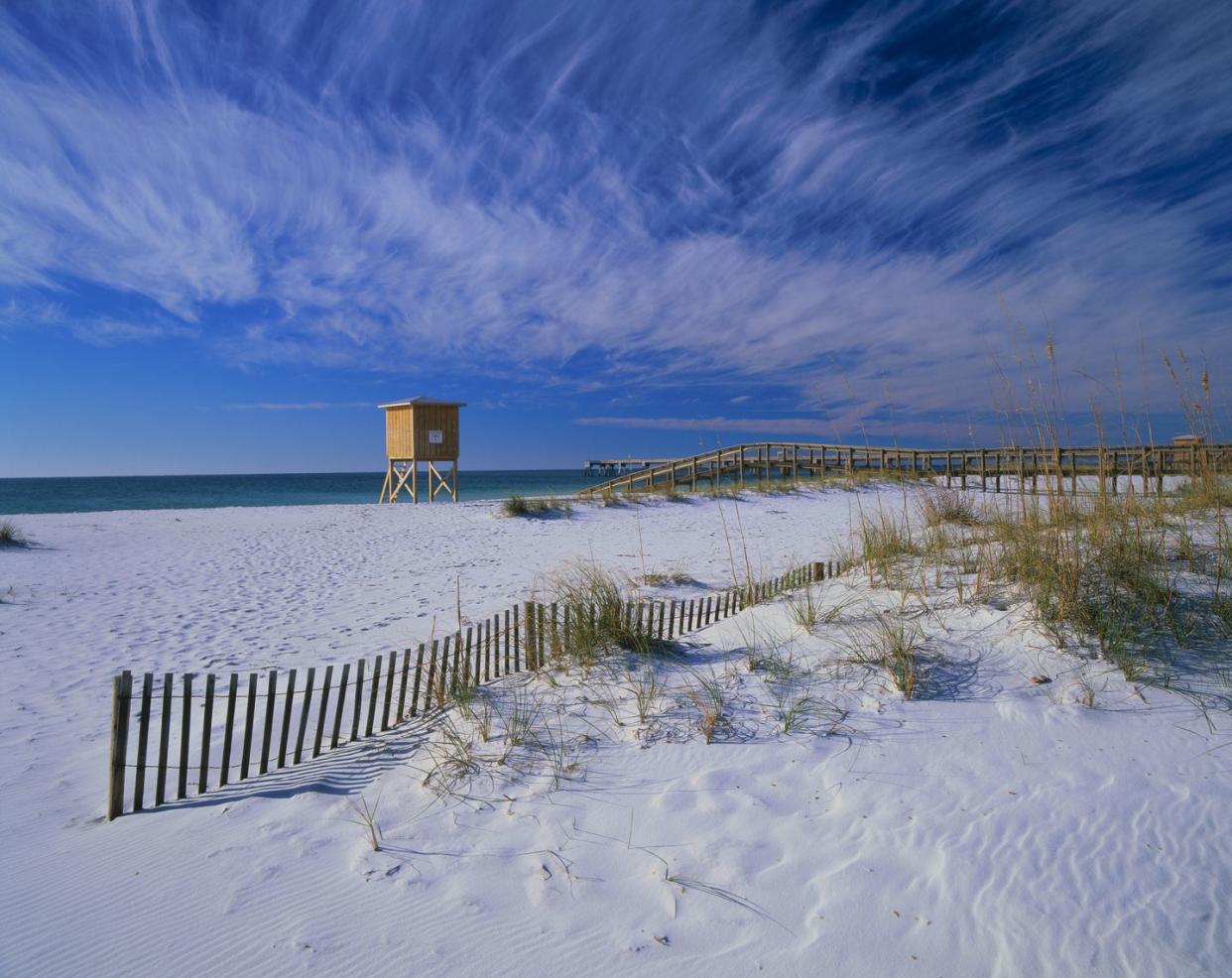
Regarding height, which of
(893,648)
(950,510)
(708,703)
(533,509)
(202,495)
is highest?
(202,495)

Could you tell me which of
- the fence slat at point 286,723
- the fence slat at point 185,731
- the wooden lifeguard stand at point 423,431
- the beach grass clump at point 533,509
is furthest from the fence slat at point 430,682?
the wooden lifeguard stand at point 423,431

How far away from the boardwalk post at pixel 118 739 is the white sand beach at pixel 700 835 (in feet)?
0.53

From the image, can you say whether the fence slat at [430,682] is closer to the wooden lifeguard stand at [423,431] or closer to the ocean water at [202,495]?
the ocean water at [202,495]

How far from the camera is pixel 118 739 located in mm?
3146

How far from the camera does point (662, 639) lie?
5039mm

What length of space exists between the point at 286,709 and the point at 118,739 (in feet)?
2.44

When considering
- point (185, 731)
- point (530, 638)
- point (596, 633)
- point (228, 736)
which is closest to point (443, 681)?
point (530, 638)

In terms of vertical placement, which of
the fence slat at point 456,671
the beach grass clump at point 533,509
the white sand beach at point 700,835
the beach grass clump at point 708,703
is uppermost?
the beach grass clump at point 533,509

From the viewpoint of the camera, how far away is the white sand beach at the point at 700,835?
7.38 feet

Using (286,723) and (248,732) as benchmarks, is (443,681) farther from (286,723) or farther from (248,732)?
(248,732)

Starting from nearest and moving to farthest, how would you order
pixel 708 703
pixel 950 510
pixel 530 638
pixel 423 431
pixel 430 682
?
1. pixel 708 703
2. pixel 430 682
3. pixel 530 638
4. pixel 950 510
5. pixel 423 431

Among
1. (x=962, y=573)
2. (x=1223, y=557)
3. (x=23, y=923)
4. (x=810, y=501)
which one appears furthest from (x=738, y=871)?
(x=810, y=501)

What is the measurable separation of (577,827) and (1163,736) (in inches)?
→ 116

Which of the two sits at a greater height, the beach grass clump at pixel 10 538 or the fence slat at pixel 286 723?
Answer: the beach grass clump at pixel 10 538
